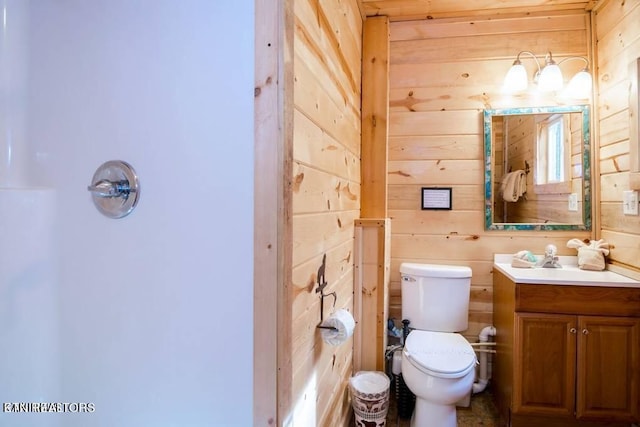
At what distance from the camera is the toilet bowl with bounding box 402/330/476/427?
5.45ft

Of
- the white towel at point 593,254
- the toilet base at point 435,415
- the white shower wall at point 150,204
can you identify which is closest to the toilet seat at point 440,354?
the toilet base at point 435,415

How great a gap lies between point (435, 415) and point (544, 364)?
63 centimetres

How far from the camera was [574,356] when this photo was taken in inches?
70.0

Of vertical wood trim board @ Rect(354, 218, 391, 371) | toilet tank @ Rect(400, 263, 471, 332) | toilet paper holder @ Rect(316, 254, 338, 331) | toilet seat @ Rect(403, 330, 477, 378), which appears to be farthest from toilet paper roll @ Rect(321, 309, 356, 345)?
toilet tank @ Rect(400, 263, 471, 332)

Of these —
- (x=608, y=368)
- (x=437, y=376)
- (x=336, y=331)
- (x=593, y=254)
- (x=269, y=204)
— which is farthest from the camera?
(x=593, y=254)

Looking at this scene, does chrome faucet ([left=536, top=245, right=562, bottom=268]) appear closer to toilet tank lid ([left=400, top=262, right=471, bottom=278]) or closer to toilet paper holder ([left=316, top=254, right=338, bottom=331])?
toilet tank lid ([left=400, top=262, right=471, bottom=278])

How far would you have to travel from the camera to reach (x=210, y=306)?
0.85 m

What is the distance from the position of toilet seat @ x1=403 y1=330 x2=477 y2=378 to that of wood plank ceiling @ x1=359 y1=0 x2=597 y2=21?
6.68 ft

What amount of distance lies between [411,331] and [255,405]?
59.2 inches

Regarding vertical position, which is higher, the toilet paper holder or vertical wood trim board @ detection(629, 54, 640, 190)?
vertical wood trim board @ detection(629, 54, 640, 190)

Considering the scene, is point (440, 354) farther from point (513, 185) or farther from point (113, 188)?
point (113, 188)

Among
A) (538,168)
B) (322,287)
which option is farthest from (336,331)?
(538,168)

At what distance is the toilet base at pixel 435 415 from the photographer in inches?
69.1

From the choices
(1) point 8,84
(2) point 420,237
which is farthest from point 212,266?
(2) point 420,237
